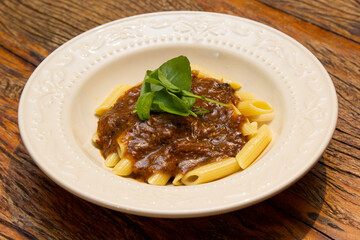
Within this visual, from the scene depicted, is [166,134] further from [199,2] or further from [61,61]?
[199,2]

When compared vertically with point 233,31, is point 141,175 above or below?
below

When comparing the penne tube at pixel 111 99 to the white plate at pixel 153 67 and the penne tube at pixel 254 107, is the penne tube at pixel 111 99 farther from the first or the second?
the penne tube at pixel 254 107

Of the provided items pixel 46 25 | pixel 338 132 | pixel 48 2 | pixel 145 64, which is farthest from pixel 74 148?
pixel 48 2

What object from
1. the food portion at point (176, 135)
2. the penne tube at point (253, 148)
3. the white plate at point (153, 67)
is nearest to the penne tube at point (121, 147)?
the food portion at point (176, 135)

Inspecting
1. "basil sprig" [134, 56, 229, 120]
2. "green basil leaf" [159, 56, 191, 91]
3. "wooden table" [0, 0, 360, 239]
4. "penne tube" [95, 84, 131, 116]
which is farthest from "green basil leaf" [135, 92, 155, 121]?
"wooden table" [0, 0, 360, 239]

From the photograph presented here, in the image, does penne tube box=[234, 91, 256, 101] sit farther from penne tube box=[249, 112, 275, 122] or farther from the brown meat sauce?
the brown meat sauce
